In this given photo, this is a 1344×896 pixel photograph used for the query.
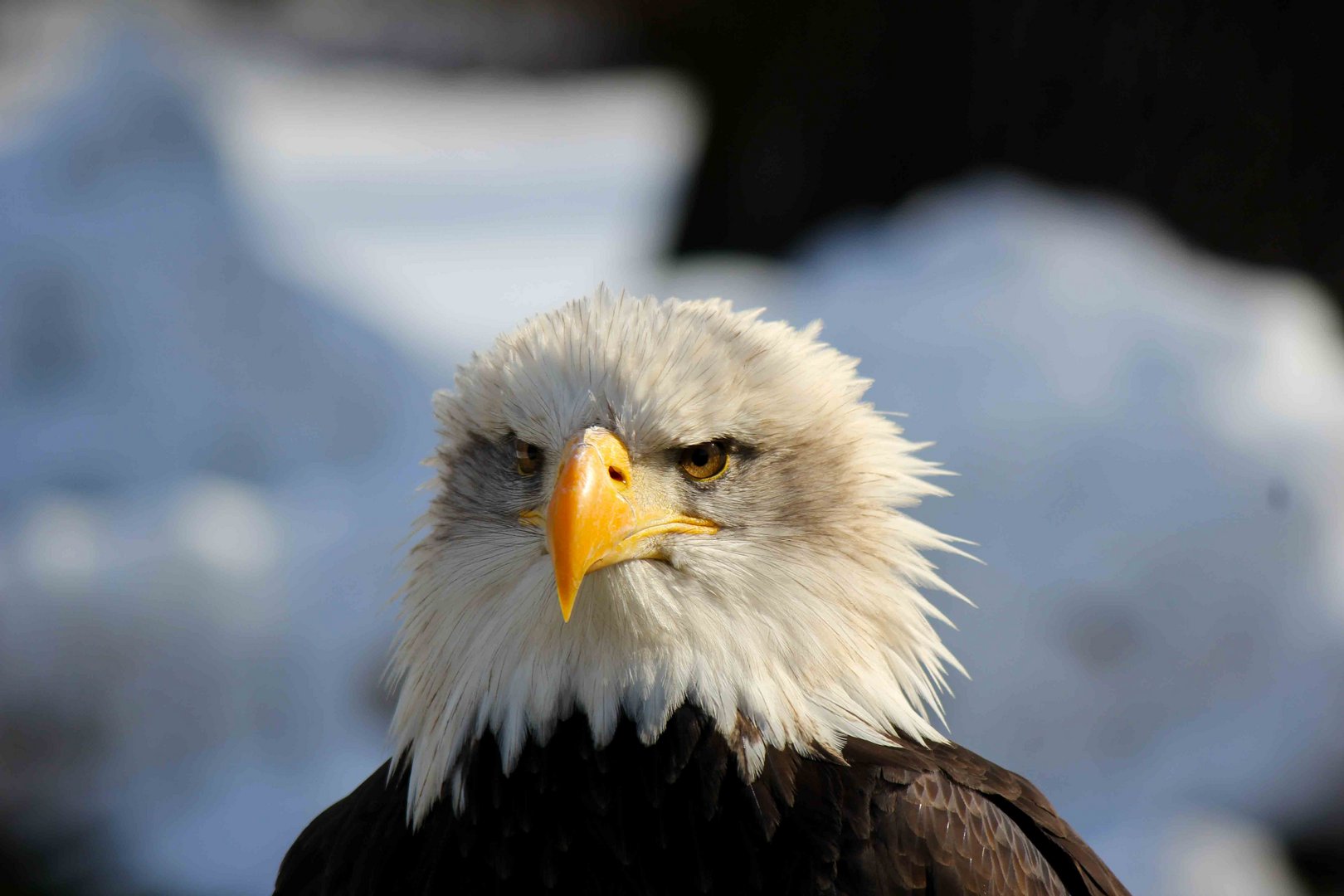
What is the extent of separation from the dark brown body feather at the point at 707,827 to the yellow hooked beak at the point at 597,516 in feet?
0.78

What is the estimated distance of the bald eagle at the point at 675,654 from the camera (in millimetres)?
1397

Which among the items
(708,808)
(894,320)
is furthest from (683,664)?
(894,320)

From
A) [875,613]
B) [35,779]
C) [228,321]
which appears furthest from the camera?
[228,321]

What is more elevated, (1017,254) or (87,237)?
(1017,254)

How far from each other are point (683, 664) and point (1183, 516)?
329cm

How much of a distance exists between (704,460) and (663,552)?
5.7 inches

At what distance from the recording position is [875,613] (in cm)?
157

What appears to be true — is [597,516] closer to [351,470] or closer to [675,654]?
[675,654]

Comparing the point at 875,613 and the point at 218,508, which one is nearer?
the point at 875,613

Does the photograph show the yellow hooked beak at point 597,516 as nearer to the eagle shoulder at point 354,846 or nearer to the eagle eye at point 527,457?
the eagle eye at point 527,457

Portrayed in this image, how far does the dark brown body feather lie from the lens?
4.52 ft

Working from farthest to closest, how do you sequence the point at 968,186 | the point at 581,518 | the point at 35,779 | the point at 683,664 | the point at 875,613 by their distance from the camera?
the point at 968,186 < the point at 35,779 < the point at 875,613 < the point at 683,664 < the point at 581,518

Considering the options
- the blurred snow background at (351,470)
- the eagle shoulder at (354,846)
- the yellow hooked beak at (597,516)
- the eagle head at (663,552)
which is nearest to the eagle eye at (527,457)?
the eagle head at (663,552)

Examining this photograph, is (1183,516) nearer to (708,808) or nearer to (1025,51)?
(1025,51)
